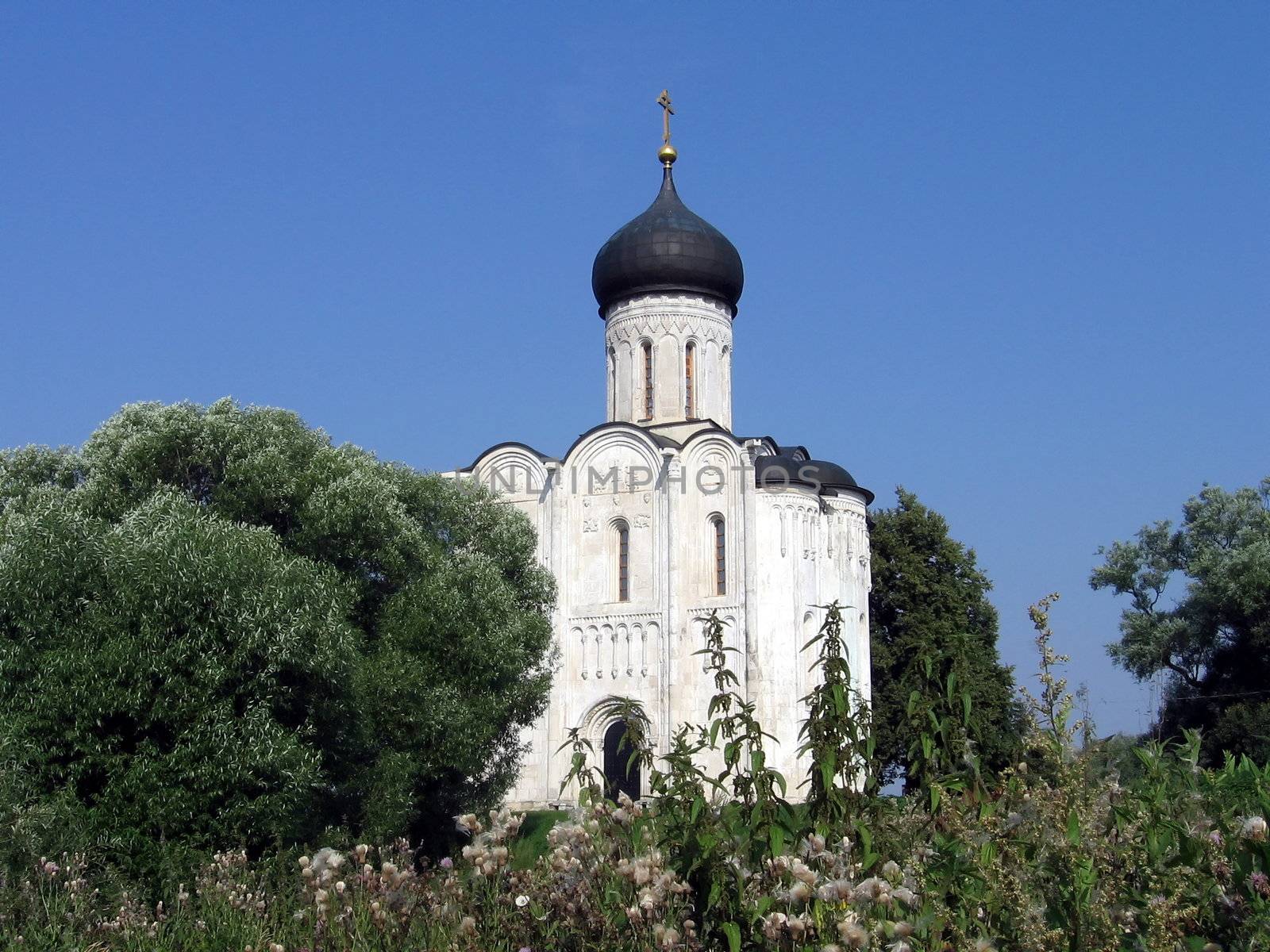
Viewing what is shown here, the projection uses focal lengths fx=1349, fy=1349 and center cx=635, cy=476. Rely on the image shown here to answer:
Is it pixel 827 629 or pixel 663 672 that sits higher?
pixel 663 672

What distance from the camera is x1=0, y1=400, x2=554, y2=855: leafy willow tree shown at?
1309 cm

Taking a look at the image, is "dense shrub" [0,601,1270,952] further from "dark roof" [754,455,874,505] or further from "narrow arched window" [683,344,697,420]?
"narrow arched window" [683,344,697,420]

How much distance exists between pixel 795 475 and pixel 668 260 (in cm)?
610

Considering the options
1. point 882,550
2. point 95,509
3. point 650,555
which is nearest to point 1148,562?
point 882,550

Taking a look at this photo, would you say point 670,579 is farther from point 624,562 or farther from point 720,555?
point 624,562

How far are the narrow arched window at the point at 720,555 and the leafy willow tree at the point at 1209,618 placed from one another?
10967mm

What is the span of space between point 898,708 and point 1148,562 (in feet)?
29.2

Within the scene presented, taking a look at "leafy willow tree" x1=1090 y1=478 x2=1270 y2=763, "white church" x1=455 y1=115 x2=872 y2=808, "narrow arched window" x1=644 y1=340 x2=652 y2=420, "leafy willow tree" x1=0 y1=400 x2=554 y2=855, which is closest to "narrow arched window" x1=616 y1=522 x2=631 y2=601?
"white church" x1=455 y1=115 x2=872 y2=808

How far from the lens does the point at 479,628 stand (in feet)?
61.4

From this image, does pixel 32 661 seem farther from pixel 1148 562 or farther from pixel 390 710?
pixel 1148 562

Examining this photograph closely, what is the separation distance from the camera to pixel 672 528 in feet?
89.8

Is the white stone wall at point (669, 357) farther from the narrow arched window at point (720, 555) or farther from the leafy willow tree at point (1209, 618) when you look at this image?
the leafy willow tree at point (1209, 618)

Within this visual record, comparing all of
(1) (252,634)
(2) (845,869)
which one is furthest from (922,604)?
(2) (845,869)

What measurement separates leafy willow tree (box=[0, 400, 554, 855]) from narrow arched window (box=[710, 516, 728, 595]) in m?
5.35
